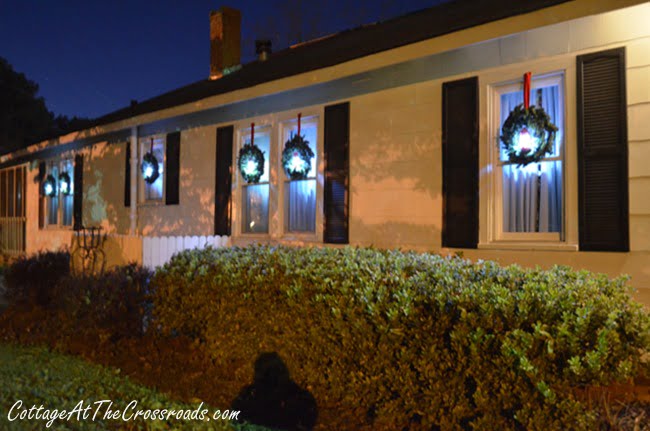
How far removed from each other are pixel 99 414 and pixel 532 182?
4.61 m

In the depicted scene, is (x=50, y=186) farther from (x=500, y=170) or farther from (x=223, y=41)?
(x=500, y=170)

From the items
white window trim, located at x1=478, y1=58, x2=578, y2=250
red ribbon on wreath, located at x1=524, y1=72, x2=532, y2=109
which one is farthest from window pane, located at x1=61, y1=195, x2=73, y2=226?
red ribbon on wreath, located at x1=524, y1=72, x2=532, y2=109

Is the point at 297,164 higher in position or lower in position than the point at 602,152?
higher

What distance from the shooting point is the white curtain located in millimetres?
5598

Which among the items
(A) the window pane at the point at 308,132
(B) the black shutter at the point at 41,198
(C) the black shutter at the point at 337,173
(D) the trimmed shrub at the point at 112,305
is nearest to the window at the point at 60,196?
(B) the black shutter at the point at 41,198

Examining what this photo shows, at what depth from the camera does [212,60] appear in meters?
11.9

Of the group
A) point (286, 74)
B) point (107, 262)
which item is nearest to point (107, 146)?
point (107, 262)

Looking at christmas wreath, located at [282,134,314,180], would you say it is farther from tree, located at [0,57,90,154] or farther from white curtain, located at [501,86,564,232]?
tree, located at [0,57,90,154]

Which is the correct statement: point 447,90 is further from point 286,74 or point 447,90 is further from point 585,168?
point 286,74

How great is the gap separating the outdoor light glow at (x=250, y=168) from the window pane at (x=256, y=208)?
34 cm

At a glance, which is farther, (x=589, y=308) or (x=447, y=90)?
(x=447, y=90)

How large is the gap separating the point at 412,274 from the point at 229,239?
5051 mm

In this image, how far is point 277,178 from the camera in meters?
8.27

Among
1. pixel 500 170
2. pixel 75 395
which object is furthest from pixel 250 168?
pixel 75 395
